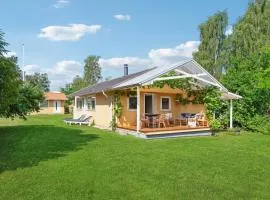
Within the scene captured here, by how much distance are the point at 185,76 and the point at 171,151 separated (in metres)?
5.95

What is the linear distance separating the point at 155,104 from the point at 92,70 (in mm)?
51778

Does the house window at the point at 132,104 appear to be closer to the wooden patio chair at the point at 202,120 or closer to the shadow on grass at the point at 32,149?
the wooden patio chair at the point at 202,120

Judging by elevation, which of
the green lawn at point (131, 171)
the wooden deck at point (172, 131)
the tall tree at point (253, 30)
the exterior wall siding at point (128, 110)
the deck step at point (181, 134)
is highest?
the tall tree at point (253, 30)

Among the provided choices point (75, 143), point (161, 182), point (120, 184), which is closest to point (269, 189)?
point (161, 182)

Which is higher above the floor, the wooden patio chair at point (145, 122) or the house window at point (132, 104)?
the house window at point (132, 104)

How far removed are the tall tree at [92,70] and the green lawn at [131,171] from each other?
57.5m

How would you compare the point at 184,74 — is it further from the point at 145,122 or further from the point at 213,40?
the point at 213,40

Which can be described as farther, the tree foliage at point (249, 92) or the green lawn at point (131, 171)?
the tree foliage at point (249, 92)

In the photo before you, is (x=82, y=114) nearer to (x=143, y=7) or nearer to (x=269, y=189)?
(x=143, y=7)

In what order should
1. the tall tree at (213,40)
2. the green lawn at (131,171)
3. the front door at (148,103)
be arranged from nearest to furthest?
the green lawn at (131,171) < the front door at (148,103) < the tall tree at (213,40)

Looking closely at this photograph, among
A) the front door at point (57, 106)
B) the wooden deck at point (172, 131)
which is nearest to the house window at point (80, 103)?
the wooden deck at point (172, 131)

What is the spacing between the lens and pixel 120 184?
23.9 ft

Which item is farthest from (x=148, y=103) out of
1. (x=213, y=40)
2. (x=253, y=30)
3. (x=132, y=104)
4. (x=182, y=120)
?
(x=213, y=40)

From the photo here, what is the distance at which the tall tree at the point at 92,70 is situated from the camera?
70.3 meters
